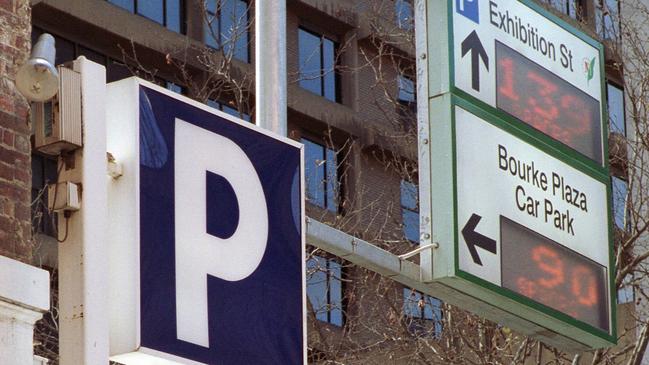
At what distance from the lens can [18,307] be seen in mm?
6867

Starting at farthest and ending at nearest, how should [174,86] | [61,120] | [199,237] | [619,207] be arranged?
[174,86] < [619,207] < [199,237] < [61,120]

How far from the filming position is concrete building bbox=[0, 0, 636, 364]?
18422 millimetres

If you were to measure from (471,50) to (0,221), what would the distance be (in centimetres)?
243

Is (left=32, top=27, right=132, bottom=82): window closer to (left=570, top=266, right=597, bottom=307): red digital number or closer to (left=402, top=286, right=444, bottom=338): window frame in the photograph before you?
(left=402, top=286, right=444, bottom=338): window frame

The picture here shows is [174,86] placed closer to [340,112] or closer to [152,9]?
[152,9]

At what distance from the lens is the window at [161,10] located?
34781 millimetres

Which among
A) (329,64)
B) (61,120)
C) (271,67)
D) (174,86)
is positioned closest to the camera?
(61,120)

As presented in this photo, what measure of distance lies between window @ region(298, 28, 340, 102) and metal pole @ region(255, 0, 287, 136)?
99.1ft

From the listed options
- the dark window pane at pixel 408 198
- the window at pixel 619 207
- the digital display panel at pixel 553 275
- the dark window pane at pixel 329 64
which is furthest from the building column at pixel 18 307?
the dark window pane at pixel 329 64

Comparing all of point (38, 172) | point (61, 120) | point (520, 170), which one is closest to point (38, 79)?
point (61, 120)

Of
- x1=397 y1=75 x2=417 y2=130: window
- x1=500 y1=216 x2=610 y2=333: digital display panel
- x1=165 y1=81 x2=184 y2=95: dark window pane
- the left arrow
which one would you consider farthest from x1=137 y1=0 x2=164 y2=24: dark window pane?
the left arrow

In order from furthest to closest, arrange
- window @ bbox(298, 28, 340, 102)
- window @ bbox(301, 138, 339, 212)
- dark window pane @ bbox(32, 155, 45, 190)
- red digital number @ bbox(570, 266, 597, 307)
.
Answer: window @ bbox(298, 28, 340, 102) → window @ bbox(301, 138, 339, 212) → dark window pane @ bbox(32, 155, 45, 190) → red digital number @ bbox(570, 266, 597, 307)

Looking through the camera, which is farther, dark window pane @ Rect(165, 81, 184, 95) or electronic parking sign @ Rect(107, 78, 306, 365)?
dark window pane @ Rect(165, 81, 184, 95)

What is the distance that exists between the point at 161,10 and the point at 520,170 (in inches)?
1089
